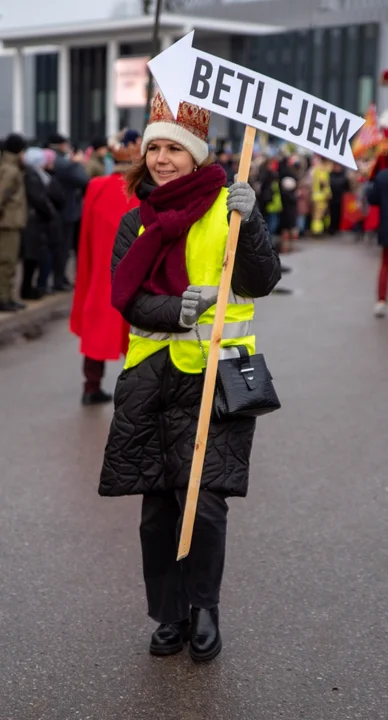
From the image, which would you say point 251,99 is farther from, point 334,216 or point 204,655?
point 334,216

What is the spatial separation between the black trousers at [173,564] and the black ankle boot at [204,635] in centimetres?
4

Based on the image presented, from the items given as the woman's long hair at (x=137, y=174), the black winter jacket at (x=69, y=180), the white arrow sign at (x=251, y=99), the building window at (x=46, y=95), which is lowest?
the building window at (x=46, y=95)

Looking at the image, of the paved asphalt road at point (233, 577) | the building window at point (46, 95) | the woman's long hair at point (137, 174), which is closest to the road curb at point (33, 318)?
the paved asphalt road at point (233, 577)

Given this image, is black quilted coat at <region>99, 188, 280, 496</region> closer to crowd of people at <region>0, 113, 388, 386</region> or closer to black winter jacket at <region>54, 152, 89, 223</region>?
crowd of people at <region>0, 113, 388, 386</region>

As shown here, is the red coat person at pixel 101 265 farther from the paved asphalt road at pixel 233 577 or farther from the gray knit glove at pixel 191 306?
the gray knit glove at pixel 191 306

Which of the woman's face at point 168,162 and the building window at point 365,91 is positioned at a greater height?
the woman's face at point 168,162

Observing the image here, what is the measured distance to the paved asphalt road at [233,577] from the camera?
3832 mm

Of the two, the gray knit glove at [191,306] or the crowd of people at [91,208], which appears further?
the crowd of people at [91,208]

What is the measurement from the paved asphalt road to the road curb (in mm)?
2676

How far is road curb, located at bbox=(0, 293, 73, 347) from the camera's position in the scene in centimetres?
1177

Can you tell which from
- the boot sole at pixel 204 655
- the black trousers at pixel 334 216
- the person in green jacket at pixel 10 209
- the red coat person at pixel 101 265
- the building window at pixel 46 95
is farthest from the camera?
the building window at pixel 46 95

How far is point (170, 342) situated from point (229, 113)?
29.7 inches

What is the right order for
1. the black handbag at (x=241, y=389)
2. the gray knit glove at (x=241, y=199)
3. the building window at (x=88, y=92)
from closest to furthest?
the gray knit glove at (x=241, y=199) → the black handbag at (x=241, y=389) → the building window at (x=88, y=92)

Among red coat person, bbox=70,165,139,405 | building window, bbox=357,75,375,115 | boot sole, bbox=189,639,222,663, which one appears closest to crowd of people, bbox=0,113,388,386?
red coat person, bbox=70,165,139,405
